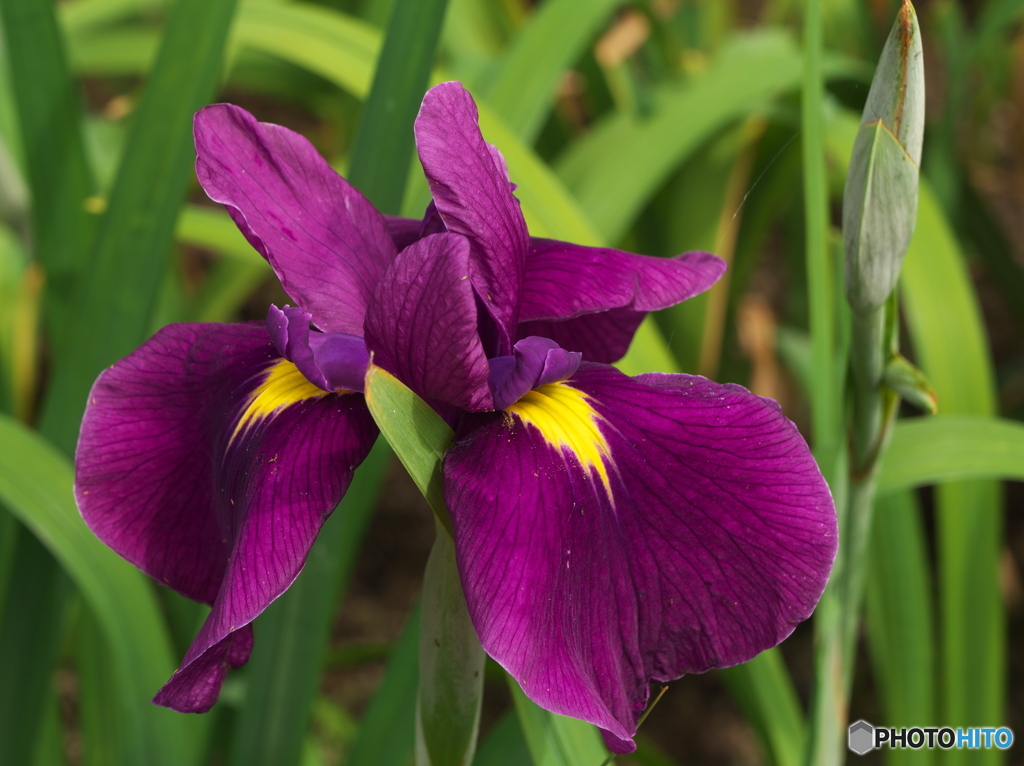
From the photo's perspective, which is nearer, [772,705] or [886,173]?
[886,173]

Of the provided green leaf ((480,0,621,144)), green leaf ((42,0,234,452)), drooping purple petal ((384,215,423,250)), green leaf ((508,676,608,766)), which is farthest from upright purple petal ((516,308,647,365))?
green leaf ((480,0,621,144))

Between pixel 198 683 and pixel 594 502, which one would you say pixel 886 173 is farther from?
pixel 198 683

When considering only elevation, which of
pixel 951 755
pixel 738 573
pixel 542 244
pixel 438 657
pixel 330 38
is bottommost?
pixel 951 755

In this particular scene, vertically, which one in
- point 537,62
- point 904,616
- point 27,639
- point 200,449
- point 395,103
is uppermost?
point 537,62

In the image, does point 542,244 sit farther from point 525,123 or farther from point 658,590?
point 525,123

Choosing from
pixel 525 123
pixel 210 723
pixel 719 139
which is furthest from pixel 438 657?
pixel 719 139

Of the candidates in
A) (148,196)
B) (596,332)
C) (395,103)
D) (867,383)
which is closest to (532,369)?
(596,332)

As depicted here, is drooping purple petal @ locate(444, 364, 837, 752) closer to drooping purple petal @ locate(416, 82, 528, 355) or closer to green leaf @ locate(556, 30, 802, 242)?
drooping purple petal @ locate(416, 82, 528, 355)
